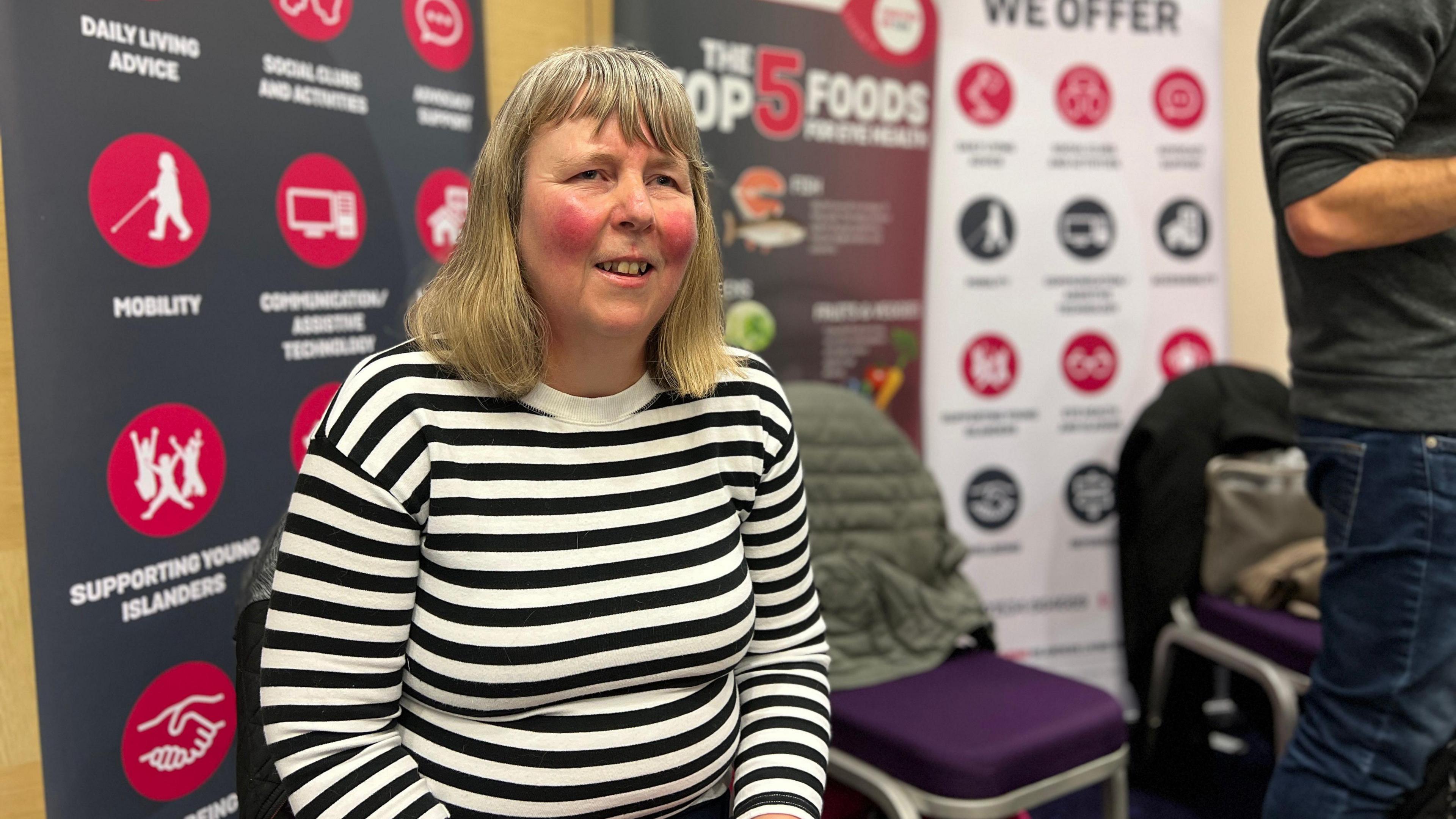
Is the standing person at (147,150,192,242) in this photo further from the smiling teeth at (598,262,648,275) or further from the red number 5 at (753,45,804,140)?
the red number 5 at (753,45,804,140)

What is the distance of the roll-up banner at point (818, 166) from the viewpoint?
2350mm

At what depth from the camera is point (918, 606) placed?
204 cm

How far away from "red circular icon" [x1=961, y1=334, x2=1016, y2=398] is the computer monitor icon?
5.37 feet

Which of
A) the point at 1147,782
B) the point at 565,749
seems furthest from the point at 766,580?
the point at 1147,782

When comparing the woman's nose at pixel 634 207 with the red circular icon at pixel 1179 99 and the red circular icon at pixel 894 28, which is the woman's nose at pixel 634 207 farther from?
the red circular icon at pixel 1179 99

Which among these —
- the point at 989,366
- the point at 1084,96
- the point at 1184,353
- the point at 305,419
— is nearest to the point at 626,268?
the point at 305,419

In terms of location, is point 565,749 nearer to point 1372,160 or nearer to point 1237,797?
point 1372,160

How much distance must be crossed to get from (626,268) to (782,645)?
0.51 meters

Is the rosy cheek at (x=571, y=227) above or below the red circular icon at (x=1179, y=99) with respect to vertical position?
below

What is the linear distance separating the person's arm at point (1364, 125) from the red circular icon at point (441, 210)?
4.69 feet

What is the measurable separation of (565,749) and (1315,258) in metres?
1.23

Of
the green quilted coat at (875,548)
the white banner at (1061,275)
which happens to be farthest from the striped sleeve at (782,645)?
the white banner at (1061,275)

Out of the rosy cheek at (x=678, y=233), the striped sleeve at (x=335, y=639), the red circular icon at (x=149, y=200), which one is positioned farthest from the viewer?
the red circular icon at (x=149, y=200)

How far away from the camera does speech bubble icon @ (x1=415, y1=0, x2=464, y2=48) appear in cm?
192
